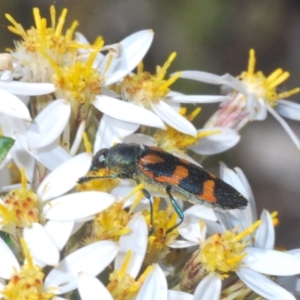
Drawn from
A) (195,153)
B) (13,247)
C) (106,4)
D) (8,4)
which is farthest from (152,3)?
(13,247)

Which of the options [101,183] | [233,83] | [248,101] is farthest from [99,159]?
[248,101]

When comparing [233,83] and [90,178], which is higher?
[233,83]

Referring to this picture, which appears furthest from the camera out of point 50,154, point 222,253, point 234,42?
point 234,42

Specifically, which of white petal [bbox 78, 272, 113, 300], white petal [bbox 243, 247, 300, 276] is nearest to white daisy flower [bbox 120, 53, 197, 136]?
white petal [bbox 243, 247, 300, 276]

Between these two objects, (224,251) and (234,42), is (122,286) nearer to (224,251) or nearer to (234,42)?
(224,251)

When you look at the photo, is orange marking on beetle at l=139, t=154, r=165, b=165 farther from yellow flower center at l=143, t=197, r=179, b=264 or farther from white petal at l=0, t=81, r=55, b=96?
white petal at l=0, t=81, r=55, b=96

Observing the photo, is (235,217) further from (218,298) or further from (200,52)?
(200,52)

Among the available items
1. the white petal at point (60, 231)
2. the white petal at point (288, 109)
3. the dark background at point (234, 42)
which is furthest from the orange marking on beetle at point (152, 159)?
the dark background at point (234, 42)
